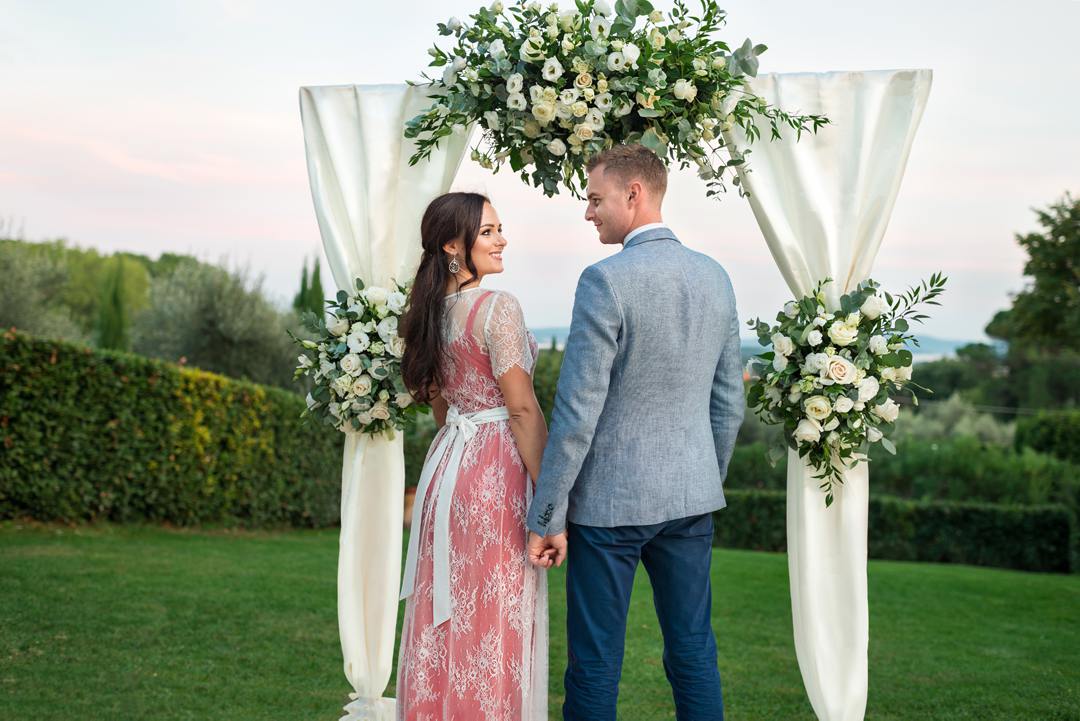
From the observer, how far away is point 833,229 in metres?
3.50

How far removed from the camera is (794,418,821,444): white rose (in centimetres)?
324

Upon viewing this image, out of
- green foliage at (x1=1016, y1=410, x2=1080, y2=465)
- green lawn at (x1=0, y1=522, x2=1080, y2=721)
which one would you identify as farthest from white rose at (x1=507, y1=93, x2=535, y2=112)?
green foliage at (x1=1016, y1=410, x2=1080, y2=465)

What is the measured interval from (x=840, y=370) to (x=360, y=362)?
170 centimetres

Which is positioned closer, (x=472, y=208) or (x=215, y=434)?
Result: (x=472, y=208)

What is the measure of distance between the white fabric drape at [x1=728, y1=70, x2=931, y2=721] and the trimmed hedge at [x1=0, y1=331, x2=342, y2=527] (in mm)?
7049

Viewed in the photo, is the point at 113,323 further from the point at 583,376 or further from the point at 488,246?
A: the point at 583,376

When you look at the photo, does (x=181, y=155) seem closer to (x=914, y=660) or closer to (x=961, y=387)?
(x=914, y=660)

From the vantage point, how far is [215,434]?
10.3 meters

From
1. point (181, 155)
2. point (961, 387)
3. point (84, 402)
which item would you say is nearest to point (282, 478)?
point (84, 402)

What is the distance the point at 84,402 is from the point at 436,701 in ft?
22.4

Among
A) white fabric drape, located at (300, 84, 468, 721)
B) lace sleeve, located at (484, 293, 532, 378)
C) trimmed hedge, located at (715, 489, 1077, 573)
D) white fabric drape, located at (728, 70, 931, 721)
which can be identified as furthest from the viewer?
trimmed hedge, located at (715, 489, 1077, 573)

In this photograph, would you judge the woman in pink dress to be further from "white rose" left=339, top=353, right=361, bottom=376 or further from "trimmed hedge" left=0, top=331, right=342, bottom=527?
"trimmed hedge" left=0, top=331, right=342, bottom=527

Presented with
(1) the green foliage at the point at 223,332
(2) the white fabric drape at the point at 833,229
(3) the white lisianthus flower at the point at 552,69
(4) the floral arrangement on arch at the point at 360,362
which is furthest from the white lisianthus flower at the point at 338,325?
(1) the green foliage at the point at 223,332

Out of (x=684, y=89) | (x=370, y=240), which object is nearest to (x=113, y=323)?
(x=370, y=240)
